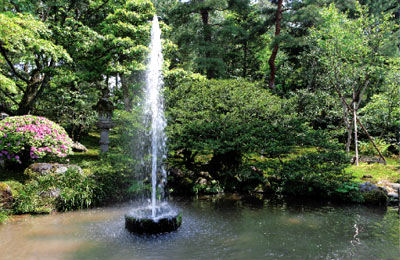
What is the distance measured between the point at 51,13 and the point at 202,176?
354 inches

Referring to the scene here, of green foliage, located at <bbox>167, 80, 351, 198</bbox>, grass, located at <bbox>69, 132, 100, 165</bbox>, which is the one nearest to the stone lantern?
grass, located at <bbox>69, 132, 100, 165</bbox>

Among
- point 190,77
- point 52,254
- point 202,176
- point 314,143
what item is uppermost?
point 190,77

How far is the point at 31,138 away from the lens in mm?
8523

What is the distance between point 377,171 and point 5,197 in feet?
39.4

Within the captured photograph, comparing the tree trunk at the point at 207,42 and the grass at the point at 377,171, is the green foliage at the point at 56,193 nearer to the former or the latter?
the grass at the point at 377,171

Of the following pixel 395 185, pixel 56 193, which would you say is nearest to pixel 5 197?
pixel 56 193

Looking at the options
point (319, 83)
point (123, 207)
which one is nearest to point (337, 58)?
point (319, 83)

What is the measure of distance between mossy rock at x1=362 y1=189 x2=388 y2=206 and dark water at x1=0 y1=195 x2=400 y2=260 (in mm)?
505

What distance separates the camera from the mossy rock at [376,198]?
8.18 metres

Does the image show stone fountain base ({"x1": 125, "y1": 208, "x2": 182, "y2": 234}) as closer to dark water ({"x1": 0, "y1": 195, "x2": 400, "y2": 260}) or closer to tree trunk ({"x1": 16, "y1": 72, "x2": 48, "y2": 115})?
dark water ({"x1": 0, "y1": 195, "x2": 400, "y2": 260})

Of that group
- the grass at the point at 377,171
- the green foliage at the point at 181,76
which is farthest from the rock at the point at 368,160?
the green foliage at the point at 181,76

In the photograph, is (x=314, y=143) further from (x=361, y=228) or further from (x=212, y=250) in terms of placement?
(x=212, y=250)

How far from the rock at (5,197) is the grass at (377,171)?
1014 centimetres

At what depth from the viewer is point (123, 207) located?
7.95m
